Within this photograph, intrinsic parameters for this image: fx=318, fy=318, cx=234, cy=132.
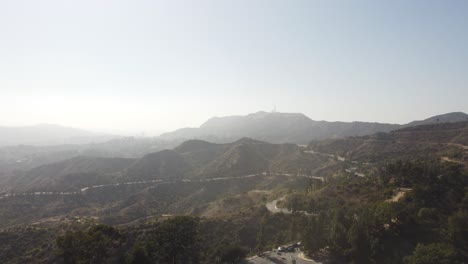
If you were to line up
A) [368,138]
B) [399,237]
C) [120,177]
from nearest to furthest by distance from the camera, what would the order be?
[399,237] → [120,177] → [368,138]

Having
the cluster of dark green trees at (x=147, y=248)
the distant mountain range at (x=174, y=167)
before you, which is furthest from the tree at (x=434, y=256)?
the distant mountain range at (x=174, y=167)

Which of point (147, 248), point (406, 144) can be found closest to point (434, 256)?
point (147, 248)

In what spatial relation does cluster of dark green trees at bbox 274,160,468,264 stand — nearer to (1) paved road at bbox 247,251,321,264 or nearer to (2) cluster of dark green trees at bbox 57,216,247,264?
(1) paved road at bbox 247,251,321,264

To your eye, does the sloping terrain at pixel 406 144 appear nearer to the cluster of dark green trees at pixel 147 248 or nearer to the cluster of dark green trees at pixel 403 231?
the cluster of dark green trees at pixel 403 231

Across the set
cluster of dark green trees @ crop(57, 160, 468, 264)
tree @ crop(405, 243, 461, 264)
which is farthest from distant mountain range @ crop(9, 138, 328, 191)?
tree @ crop(405, 243, 461, 264)

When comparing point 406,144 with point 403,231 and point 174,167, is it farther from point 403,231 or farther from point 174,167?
point 174,167

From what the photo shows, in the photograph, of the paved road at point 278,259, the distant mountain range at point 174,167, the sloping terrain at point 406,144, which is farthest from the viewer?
the distant mountain range at point 174,167

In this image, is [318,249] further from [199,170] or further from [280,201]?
[199,170]

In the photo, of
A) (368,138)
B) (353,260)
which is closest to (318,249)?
(353,260)

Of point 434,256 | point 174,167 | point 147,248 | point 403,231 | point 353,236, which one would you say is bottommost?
point 174,167

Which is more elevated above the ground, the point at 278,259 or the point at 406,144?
the point at 406,144

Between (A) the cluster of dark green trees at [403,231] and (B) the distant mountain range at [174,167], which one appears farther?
(B) the distant mountain range at [174,167]
